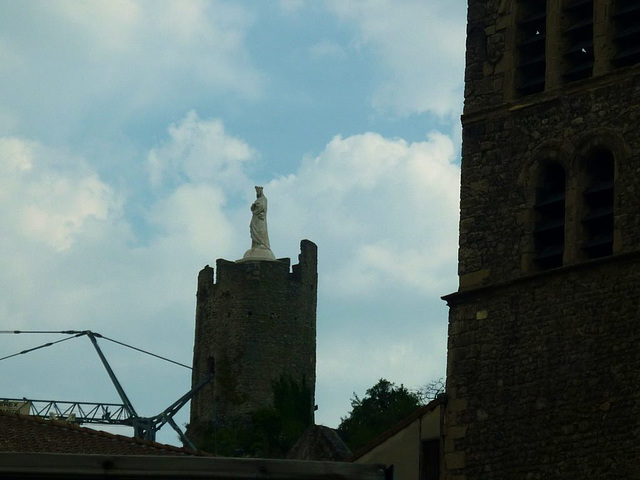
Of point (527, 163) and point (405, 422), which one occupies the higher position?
point (527, 163)

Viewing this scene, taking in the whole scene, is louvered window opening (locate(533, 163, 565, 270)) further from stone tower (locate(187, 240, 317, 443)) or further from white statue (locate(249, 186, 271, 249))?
white statue (locate(249, 186, 271, 249))

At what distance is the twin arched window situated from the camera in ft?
73.7

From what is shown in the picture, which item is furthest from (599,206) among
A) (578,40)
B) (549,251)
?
(578,40)

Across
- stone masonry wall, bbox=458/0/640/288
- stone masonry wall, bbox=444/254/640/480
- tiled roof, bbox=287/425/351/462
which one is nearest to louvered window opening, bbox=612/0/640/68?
stone masonry wall, bbox=458/0/640/288

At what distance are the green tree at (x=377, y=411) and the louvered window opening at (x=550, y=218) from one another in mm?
35123

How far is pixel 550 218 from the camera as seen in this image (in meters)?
23.2

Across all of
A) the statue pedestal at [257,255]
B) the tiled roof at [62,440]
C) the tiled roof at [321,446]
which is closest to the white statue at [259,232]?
the statue pedestal at [257,255]

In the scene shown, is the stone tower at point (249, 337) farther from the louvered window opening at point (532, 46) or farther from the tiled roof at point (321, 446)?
the louvered window opening at point (532, 46)

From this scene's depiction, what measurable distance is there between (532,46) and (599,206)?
2.68 metres

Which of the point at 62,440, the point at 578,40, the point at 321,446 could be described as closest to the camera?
the point at 578,40

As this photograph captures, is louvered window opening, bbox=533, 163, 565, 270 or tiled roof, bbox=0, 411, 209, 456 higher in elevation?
louvered window opening, bbox=533, 163, 565, 270

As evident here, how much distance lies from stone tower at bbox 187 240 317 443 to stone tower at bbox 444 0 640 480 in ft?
141

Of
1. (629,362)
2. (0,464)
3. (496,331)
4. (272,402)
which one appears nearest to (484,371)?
(496,331)

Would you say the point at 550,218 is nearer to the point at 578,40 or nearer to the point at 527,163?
the point at 527,163
